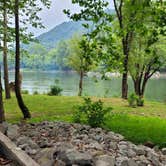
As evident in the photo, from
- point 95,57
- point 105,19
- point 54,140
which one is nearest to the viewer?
point 54,140

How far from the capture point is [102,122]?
11.1 metres

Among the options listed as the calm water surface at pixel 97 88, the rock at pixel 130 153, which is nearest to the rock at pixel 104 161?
the rock at pixel 130 153

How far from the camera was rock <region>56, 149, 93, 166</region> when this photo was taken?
6016 mm

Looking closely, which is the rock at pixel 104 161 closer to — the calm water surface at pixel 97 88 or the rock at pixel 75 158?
the rock at pixel 75 158

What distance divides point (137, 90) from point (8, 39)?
60.4ft

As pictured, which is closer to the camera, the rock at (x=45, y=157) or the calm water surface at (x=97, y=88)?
the rock at (x=45, y=157)

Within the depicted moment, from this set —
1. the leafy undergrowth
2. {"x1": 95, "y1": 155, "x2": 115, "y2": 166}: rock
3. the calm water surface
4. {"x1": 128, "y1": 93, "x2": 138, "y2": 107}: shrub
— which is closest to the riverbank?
{"x1": 95, "y1": 155, "x2": 115, "y2": 166}: rock

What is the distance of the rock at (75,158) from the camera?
19.7 ft

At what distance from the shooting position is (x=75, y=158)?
6.05 meters

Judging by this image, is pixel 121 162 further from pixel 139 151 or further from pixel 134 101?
pixel 134 101

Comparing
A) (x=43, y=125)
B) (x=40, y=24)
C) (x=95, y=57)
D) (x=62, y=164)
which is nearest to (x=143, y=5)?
(x=95, y=57)

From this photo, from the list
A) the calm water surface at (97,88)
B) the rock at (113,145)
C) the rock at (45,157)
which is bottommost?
the calm water surface at (97,88)

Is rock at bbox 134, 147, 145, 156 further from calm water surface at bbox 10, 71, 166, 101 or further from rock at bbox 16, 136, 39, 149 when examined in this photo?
calm water surface at bbox 10, 71, 166, 101

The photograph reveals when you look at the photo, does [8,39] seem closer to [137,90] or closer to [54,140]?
[54,140]
